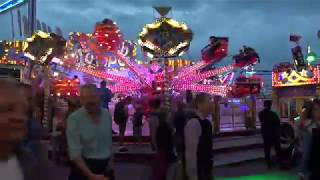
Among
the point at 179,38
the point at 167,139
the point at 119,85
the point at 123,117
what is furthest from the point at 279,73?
the point at 167,139

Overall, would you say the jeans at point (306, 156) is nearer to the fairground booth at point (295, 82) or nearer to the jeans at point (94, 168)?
A: the jeans at point (94, 168)

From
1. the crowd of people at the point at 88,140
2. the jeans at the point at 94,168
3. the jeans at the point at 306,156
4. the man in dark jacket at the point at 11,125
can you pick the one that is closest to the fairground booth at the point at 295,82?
the crowd of people at the point at 88,140

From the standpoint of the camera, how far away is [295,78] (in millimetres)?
34719

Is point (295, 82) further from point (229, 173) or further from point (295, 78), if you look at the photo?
point (229, 173)

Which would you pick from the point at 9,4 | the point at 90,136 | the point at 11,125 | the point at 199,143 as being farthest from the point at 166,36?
the point at 9,4

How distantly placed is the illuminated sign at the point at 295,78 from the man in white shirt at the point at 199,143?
28.4 metres

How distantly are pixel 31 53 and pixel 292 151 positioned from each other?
11000mm

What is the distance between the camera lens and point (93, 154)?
5023 millimetres

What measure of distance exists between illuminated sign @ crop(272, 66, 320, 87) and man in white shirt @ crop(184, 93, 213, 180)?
28373mm

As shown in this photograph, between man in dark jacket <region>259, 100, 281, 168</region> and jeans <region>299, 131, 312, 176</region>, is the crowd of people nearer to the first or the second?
jeans <region>299, 131, 312, 176</region>

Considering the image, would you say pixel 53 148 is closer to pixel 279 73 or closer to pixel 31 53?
pixel 31 53

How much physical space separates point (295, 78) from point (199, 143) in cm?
3012

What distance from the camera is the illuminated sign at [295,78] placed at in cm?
3322

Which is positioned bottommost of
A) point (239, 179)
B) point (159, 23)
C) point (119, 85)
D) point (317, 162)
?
point (239, 179)
